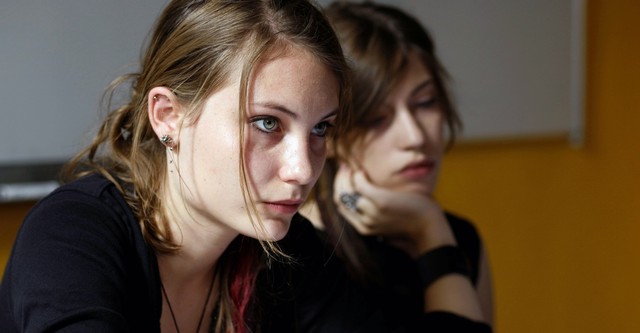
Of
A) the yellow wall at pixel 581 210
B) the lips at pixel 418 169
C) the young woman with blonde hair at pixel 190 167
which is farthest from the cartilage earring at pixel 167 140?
the yellow wall at pixel 581 210

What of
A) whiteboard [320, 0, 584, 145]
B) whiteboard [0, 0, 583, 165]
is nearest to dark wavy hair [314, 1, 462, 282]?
whiteboard [0, 0, 583, 165]

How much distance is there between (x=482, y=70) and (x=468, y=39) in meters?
0.10

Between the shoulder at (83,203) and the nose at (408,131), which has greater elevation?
the shoulder at (83,203)

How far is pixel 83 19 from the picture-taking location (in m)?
1.68

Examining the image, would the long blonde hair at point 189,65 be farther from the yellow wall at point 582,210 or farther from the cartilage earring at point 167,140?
the yellow wall at point 582,210

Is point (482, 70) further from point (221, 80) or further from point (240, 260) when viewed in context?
point (221, 80)

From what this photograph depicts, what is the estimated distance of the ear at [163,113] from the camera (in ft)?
3.29

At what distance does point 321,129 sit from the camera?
1.02m

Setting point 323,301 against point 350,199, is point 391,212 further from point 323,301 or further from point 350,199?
point 323,301

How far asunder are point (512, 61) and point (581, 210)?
54 centimetres

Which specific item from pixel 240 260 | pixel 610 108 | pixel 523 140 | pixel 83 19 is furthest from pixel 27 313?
pixel 610 108

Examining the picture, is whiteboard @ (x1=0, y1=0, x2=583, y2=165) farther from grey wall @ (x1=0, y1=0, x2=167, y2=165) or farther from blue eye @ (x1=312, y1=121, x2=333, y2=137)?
→ blue eye @ (x1=312, y1=121, x2=333, y2=137)

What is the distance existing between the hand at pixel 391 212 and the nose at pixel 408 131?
11 centimetres

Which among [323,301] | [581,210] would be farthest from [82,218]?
[581,210]
